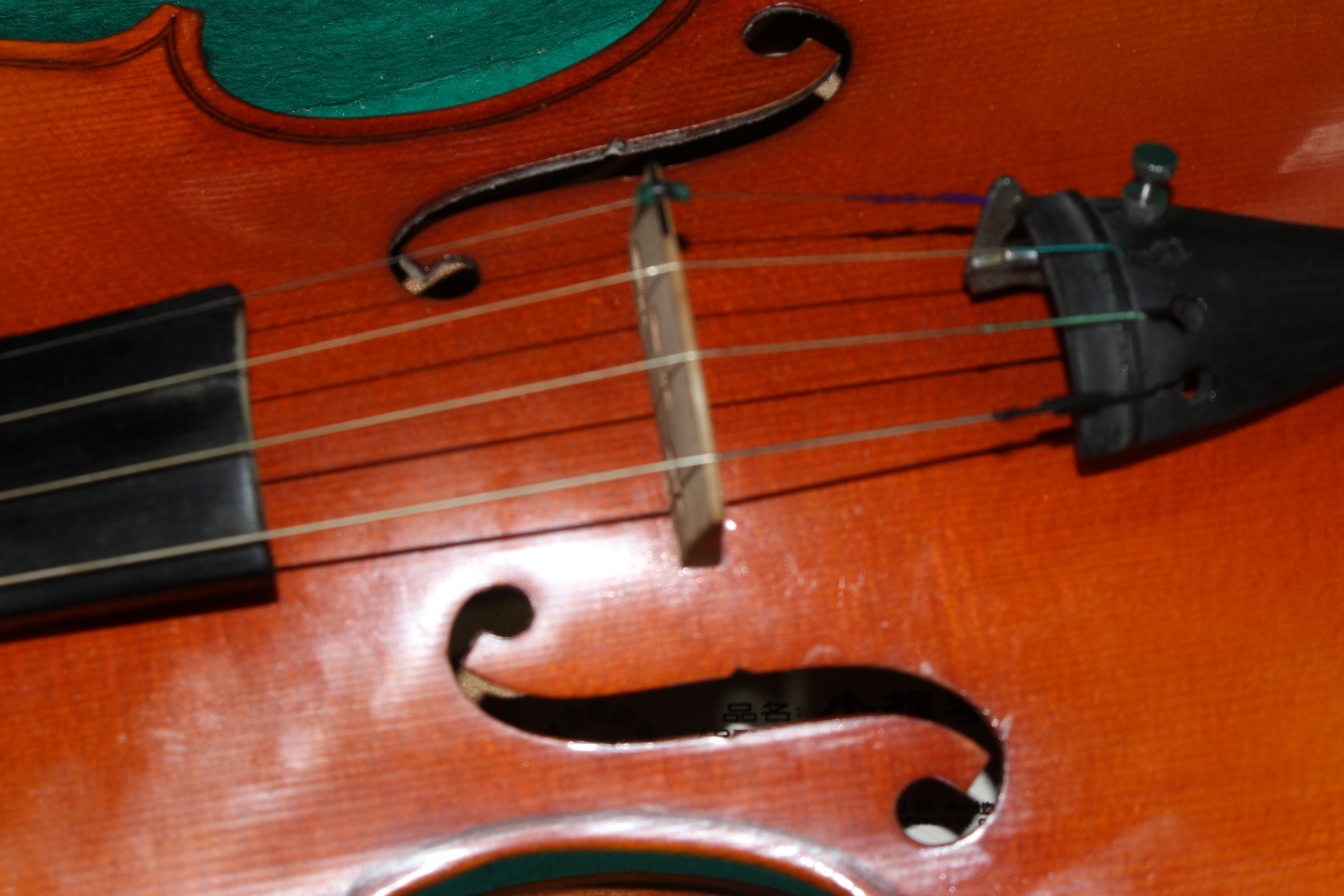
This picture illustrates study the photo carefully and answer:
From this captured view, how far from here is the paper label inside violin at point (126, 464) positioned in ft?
2.42

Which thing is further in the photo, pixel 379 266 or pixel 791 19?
pixel 791 19

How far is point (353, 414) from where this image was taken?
0.81 metres

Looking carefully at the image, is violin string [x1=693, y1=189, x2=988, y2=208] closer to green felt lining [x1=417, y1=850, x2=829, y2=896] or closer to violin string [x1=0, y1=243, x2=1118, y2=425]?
violin string [x1=0, y1=243, x2=1118, y2=425]

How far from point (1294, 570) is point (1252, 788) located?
0.18 metres

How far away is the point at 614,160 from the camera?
2.99ft

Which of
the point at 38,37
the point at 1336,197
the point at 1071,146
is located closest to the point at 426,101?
the point at 38,37

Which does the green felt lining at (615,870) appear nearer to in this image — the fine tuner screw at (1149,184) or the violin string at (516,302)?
the violin string at (516,302)

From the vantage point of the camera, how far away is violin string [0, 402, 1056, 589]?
734 mm

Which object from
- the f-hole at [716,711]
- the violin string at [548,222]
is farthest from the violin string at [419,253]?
the f-hole at [716,711]

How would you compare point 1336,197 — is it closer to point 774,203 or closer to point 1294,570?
point 1294,570

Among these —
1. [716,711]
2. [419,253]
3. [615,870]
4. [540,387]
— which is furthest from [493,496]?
[716,711]

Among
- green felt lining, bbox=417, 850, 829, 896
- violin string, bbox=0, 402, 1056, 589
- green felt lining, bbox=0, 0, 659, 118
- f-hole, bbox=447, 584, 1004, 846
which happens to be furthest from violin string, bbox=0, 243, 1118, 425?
green felt lining, bbox=0, 0, 659, 118

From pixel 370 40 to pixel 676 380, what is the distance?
3.01 ft

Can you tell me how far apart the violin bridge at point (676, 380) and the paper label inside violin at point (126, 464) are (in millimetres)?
313
